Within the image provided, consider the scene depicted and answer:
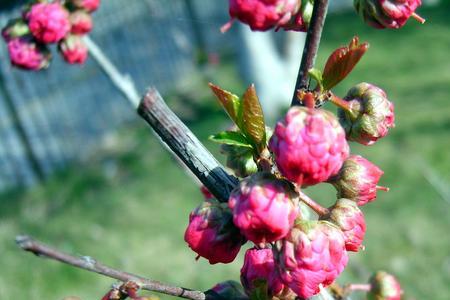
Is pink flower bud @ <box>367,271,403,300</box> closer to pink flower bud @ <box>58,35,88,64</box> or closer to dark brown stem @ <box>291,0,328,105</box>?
dark brown stem @ <box>291,0,328,105</box>

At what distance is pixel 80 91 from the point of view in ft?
24.6

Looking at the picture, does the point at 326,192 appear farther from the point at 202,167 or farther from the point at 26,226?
the point at 202,167

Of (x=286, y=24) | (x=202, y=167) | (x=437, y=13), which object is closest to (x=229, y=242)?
(x=202, y=167)

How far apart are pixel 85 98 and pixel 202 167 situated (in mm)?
6939

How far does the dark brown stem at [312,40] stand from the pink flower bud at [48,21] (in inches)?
30.6

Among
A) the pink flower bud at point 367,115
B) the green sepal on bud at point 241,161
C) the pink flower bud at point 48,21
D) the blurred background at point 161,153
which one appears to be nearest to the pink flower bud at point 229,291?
the green sepal on bud at point 241,161

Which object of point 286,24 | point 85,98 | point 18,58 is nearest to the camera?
point 286,24

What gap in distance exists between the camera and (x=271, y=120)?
20.5 feet

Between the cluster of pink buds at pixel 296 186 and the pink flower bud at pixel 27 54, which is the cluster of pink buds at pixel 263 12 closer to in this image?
the cluster of pink buds at pixel 296 186

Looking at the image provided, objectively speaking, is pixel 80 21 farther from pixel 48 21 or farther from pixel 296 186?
pixel 296 186

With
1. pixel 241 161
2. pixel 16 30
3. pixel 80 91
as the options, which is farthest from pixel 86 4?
pixel 80 91

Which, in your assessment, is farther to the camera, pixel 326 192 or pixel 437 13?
pixel 437 13

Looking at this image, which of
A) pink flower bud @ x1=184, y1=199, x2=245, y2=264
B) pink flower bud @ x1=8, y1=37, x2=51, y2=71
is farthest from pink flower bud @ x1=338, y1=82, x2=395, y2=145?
pink flower bud @ x1=8, y1=37, x2=51, y2=71

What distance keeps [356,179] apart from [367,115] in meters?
0.09
